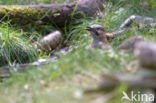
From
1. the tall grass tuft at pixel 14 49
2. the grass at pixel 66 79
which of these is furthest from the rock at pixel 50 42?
the grass at pixel 66 79

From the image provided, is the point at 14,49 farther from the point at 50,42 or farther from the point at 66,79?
the point at 66,79

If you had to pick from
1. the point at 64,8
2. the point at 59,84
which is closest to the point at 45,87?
the point at 59,84

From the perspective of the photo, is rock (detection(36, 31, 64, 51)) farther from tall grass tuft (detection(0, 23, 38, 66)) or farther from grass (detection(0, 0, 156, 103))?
grass (detection(0, 0, 156, 103))

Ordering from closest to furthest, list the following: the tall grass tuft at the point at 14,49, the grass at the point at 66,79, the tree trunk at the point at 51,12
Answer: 1. the grass at the point at 66,79
2. the tall grass tuft at the point at 14,49
3. the tree trunk at the point at 51,12

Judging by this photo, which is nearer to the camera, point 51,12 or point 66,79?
point 66,79

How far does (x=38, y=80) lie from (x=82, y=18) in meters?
4.31

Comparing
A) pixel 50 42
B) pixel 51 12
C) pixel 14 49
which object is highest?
pixel 51 12

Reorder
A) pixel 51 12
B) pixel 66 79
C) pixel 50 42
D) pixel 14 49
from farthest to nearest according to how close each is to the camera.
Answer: pixel 51 12 < pixel 50 42 < pixel 14 49 < pixel 66 79

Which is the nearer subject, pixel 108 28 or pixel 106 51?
pixel 106 51

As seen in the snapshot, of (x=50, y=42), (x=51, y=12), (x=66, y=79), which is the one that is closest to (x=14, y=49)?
(x=50, y=42)

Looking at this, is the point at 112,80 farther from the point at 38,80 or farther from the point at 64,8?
the point at 64,8

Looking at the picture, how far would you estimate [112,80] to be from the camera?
42.8 inches

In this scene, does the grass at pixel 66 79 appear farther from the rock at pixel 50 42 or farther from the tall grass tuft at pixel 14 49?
the rock at pixel 50 42

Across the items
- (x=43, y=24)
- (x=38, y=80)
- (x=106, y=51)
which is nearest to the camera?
(x=38, y=80)
